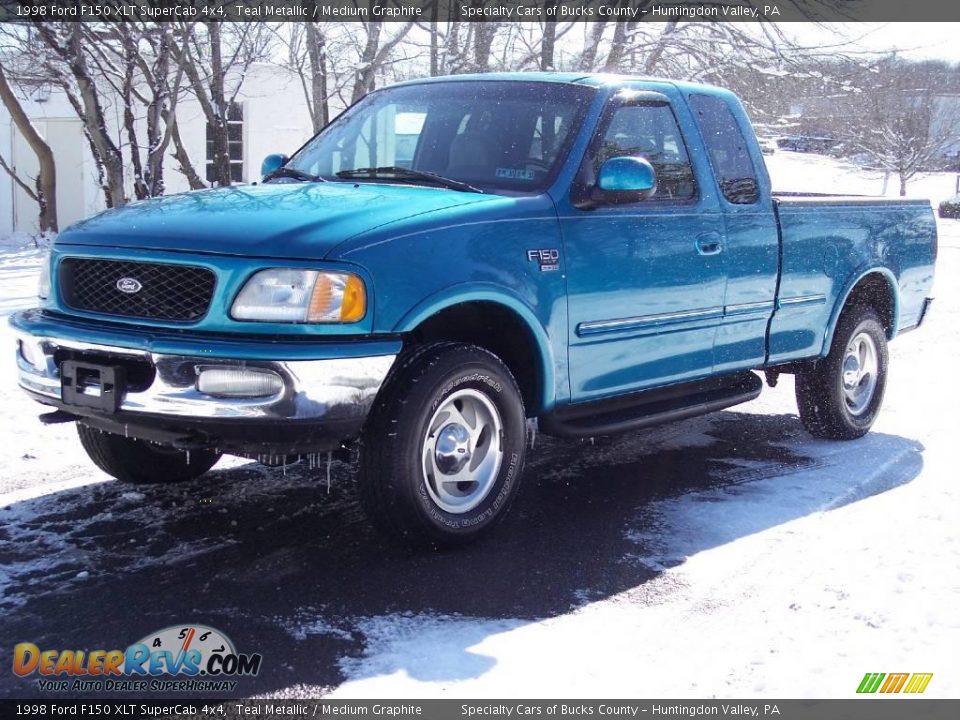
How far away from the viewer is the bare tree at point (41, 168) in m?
18.0

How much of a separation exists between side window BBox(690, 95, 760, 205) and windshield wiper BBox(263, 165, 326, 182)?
2054 millimetres

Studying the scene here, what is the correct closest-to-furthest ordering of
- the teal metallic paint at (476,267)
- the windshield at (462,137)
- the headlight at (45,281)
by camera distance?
the teal metallic paint at (476,267) → the headlight at (45,281) → the windshield at (462,137)

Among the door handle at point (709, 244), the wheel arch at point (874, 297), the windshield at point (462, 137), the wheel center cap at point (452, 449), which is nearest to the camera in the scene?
the wheel center cap at point (452, 449)

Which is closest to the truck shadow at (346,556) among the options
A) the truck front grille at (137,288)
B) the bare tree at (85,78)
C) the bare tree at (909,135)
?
the truck front grille at (137,288)

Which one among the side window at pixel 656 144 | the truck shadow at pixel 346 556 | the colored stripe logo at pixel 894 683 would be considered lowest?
the truck shadow at pixel 346 556

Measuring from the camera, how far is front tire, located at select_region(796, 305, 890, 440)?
262 inches

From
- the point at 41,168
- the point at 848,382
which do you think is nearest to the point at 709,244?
the point at 848,382

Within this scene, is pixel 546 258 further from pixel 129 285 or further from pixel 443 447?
pixel 129 285

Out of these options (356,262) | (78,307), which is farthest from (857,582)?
(78,307)

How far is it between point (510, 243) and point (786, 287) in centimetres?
225

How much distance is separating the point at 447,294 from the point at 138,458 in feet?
6.19

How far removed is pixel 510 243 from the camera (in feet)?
14.5

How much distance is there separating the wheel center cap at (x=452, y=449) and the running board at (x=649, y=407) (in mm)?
507

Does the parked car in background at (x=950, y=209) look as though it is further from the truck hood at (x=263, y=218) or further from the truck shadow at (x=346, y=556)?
the truck hood at (x=263, y=218)
